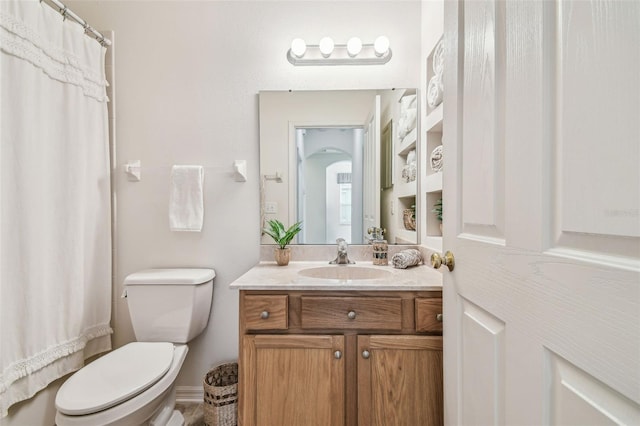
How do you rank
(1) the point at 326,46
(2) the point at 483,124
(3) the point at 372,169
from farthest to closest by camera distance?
(3) the point at 372,169 → (1) the point at 326,46 → (2) the point at 483,124

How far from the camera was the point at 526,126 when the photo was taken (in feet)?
1.84

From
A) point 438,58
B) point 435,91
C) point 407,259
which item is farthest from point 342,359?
point 438,58

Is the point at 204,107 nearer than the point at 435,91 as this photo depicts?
No

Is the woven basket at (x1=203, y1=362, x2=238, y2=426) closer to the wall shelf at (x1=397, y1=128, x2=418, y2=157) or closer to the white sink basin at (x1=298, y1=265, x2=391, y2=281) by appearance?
the white sink basin at (x1=298, y1=265, x2=391, y2=281)

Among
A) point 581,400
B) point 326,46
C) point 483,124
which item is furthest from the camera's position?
point 326,46

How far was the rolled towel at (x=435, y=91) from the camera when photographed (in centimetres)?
137

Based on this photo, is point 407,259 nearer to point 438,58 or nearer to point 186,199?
point 438,58

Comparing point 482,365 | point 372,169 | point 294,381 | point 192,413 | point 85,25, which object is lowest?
point 192,413

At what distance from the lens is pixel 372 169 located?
169cm

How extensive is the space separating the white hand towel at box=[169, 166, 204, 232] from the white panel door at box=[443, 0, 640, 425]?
4.42 ft

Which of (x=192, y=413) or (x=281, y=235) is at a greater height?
(x=281, y=235)

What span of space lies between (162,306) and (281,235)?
0.71 metres

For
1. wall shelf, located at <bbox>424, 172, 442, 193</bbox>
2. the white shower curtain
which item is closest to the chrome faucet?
wall shelf, located at <bbox>424, 172, 442, 193</bbox>

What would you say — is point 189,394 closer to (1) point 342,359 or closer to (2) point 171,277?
(2) point 171,277
